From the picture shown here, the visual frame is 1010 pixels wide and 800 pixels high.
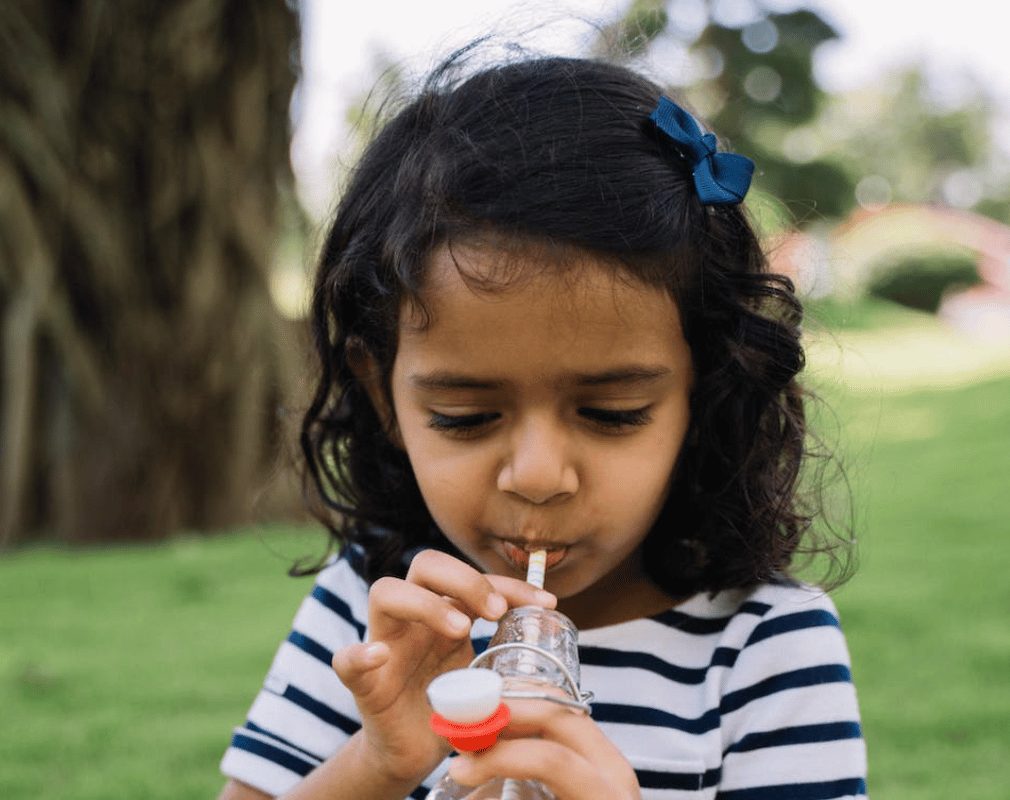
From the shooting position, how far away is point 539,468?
4.58 ft

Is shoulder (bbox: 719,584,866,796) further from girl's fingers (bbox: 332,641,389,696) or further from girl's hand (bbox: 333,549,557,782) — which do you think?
girl's fingers (bbox: 332,641,389,696)

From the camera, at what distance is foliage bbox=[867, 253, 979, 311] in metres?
18.5

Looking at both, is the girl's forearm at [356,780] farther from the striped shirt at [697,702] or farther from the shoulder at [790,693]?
the shoulder at [790,693]

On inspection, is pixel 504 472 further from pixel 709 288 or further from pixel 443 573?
pixel 709 288

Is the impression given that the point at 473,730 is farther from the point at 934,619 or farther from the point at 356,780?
the point at 934,619

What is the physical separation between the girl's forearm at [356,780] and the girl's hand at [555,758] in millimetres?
337

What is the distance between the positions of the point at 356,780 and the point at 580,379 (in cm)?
59

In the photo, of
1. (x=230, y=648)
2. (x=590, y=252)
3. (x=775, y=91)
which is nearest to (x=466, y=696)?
(x=590, y=252)

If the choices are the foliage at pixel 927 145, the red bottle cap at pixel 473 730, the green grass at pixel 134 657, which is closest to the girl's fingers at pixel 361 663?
the red bottle cap at pixel 473 730

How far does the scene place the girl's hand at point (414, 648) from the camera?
4.46 ft

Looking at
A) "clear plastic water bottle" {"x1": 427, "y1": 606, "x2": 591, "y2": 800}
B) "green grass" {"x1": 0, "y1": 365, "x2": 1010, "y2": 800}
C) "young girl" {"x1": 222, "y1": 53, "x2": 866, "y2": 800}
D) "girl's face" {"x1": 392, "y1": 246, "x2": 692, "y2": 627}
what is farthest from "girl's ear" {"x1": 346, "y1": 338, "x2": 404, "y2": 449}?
"green grass" {"x1": 0, "y1": 365, "x2": 1010, "y2": 800}

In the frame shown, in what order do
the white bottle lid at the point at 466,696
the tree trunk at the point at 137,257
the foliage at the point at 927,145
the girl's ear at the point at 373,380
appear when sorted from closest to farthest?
the white bottle lid at the point at 466,696
the girl's ear at the point at 373,380
the tree trunk at the point at 137,257
the foliage at the point at 927,145

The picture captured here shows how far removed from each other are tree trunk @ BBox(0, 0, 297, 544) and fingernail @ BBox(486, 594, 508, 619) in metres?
3.70

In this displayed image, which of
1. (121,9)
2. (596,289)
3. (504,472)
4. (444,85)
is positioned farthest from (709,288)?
(121,9)
